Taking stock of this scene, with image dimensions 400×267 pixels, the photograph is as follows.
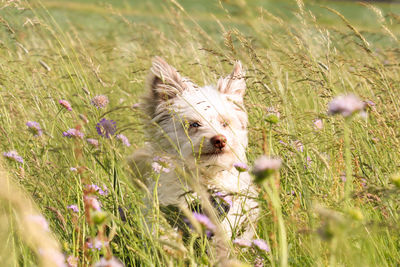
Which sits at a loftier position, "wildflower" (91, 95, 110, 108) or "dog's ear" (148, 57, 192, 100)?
"wildflower" (91, 95, 110, 108)

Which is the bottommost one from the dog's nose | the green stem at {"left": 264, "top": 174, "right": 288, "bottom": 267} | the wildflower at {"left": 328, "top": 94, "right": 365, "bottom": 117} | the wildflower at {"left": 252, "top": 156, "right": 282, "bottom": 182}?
the dog's nose

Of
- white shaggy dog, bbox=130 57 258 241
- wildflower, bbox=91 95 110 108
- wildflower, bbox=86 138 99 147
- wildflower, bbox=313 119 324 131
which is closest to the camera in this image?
wildflower, bbox=86 138 99 147

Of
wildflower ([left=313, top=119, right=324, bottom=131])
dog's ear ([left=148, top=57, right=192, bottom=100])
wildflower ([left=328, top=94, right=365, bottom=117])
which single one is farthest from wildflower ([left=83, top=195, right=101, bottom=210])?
dog's ear ([left=148, top=57, right=192, bottom=100])

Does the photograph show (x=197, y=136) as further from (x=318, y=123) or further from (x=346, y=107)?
(x=346, y=107)

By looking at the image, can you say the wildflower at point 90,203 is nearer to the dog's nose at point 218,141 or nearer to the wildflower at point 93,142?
the wildflower at point 93,142

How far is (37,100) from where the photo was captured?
8.48 ft

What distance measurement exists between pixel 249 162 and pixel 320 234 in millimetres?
1586

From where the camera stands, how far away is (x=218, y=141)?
8.48 feet

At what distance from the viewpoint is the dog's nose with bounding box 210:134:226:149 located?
8.41 ft

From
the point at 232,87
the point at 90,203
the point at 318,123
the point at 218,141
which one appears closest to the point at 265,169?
the point at 90,203

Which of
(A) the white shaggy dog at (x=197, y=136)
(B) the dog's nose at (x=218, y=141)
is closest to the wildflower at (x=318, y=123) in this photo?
(A) the white shaggy dog at (x=197, y=136)

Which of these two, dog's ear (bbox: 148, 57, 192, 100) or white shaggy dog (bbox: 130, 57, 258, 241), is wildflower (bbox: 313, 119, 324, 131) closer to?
white shaggy dog (bbox: 130, 57, 258, 241)

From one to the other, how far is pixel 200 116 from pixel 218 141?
43 cm

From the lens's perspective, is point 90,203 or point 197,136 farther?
point 197,136
